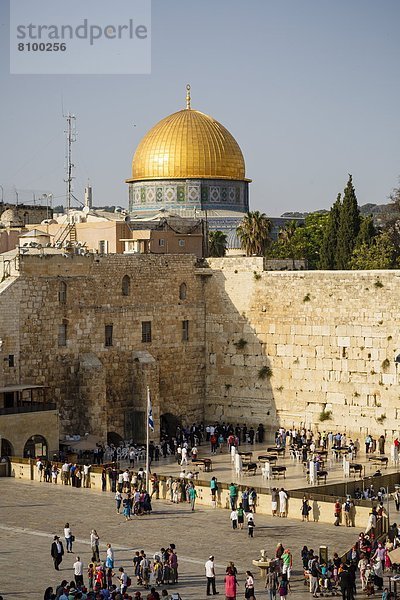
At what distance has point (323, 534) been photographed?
28578 millimetres

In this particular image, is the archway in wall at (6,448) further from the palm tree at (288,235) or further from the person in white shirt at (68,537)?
the palm tree at (288,235)

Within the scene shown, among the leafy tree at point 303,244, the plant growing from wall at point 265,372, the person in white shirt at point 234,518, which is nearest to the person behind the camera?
the person in white shirt at point 234,518

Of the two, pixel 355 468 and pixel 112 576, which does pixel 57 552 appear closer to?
pixel 112 576

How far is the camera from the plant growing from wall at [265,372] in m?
43.6

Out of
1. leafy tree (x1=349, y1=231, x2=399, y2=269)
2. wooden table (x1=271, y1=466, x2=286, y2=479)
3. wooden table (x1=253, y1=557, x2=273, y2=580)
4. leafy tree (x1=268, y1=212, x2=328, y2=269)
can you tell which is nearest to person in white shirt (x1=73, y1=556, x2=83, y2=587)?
wooden table (x1=253, y1=557, x2=273, y2=580)

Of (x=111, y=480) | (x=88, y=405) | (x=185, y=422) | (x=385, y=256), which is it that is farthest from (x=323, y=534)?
(x=385, y=256)

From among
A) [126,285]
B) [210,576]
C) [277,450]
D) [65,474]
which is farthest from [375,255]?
[210,576]

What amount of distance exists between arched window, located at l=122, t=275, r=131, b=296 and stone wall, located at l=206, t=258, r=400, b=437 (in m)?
3.52

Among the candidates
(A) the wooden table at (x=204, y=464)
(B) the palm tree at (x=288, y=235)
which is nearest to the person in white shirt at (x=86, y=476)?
(A) the wooden table at (x=204, y=464)

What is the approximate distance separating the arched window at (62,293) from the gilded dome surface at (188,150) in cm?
2207

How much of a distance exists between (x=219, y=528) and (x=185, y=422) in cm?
1571

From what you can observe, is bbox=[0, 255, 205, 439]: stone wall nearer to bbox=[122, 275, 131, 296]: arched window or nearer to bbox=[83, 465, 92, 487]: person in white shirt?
bbox=[122, 275, 131, 296]: arched window

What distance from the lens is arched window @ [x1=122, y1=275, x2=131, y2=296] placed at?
1700 inches

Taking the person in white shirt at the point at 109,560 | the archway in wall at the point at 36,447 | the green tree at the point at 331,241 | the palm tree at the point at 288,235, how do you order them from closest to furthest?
the person in white shirt at the point at 109,560, the archway in wall at the point at 36,447, the green tree at the point at 331,241, the palm tree at the point at 288,235
